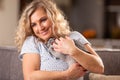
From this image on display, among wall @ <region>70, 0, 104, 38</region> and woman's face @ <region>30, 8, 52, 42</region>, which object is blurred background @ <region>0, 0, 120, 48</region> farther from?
woman's face @ <region>30, 8, 52, 42</region>

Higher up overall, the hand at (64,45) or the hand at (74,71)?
the hand at (64,45)

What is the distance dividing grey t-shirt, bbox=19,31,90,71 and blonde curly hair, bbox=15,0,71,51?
5 centimetres

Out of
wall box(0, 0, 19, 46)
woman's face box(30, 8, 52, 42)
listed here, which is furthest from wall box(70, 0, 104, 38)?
woman's face box(30, 8, 52, 42)

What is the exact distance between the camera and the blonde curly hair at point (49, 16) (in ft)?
6.31

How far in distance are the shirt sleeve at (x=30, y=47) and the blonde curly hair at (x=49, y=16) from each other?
0.18ft

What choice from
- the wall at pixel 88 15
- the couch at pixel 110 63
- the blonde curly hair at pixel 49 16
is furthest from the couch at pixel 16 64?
the wall at pixel 88 15

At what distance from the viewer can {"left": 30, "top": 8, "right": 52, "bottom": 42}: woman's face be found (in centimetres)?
190

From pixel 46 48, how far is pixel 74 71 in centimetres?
25

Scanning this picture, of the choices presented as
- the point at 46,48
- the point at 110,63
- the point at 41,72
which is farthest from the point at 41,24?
the point at 110,63

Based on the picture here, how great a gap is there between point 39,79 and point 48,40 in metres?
0.27

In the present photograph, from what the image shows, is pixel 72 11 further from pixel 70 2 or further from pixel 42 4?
pixel 42 4

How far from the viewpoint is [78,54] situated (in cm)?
173

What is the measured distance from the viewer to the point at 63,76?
1738 mm

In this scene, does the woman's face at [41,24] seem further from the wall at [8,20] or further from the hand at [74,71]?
the wall at [8,20]
